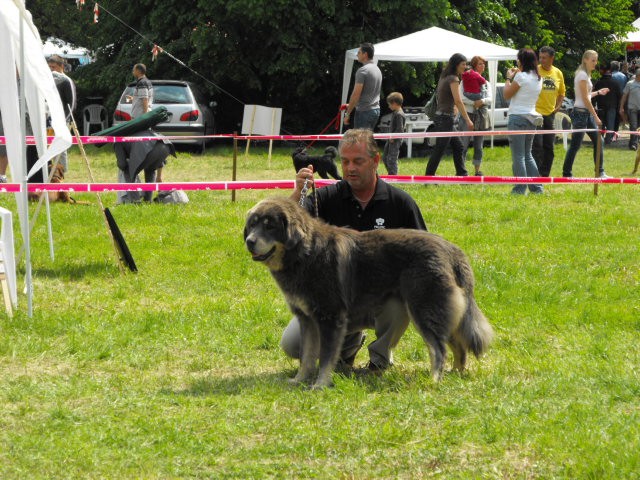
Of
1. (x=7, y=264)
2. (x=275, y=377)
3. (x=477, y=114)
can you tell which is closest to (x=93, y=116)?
(x=477, y=114)

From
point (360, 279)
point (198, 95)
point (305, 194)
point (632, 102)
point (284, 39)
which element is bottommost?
point (360, 279)

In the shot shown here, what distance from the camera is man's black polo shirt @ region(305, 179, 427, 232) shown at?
19.4ft

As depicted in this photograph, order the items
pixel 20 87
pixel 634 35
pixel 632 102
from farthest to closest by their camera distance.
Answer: pixel 634 35, pixel 632 102, pixel 20 87

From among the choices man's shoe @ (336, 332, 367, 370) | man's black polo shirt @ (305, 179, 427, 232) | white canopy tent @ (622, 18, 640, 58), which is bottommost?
man's shoe @ (336, 332, 367, 370)

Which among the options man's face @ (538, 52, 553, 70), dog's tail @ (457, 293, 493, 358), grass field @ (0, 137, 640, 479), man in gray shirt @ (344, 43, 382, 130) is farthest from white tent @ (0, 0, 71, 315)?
man's face @ (538, 52, 553, 70)

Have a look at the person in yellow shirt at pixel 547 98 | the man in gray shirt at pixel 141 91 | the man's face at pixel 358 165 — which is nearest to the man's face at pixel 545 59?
the person in yellow shirt at pixel 547 98

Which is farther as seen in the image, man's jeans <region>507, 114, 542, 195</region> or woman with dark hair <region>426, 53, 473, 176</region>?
woman with dark hair <region>426, 53, 473, 176</region>

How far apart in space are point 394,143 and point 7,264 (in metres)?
8.71

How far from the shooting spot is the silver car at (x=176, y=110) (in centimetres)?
2142

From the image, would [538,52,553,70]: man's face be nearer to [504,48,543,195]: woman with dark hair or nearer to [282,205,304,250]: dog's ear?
[504,48,543,195]: woman with dark hair

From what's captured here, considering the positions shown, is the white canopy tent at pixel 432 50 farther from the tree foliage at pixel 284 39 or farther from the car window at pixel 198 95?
the car window at pixel 198 95

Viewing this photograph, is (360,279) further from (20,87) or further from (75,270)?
(75,270)

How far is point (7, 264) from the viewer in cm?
721

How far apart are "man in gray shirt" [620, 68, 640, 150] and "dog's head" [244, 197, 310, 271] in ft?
66.9
